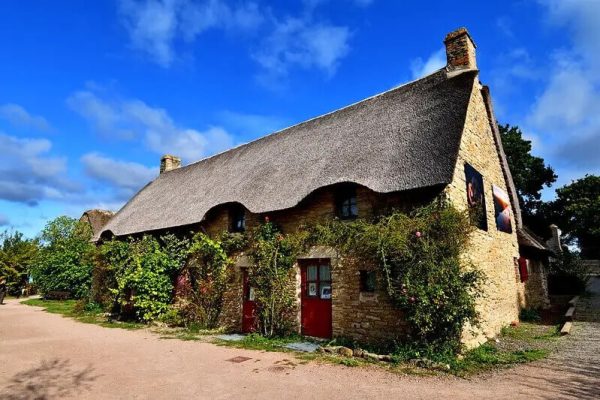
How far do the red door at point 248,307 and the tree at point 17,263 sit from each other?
68.0 ft

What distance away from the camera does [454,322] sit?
646cm

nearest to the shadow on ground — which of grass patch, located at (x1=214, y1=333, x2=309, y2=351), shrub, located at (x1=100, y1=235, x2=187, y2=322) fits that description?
grass patch, located at (x1=214, y1=333, x2=309, y2=351)

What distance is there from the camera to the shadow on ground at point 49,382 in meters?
4.99

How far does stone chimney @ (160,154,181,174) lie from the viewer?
2044 cm

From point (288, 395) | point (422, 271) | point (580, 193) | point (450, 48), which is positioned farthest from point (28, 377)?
point (580, 193)

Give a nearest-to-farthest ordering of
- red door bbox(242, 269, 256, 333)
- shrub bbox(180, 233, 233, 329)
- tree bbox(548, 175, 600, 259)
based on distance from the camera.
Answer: red door bbox(242, 269, 256, 333)
shrub bbox(180, 233, 233, 329)
tree bbox(548, 175, 600, 259)

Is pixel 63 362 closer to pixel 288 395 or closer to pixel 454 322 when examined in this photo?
pixel 288 395

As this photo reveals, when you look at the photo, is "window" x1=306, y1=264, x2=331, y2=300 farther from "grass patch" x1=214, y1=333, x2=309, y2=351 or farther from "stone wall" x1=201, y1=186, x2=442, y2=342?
"grass patch" x1=214, y1=333, x2=309, y2=351

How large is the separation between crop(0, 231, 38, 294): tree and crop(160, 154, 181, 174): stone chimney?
38.2 ft

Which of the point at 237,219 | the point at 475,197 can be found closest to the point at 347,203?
the point at 475,197

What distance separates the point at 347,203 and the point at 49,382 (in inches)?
256

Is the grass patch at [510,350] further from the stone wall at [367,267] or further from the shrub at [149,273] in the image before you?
the shrub at [149,273]

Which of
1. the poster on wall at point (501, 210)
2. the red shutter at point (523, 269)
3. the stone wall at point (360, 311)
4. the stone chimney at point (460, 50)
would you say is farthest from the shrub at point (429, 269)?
the red shutter at point (523, 269)

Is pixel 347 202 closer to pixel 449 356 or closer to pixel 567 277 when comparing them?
pixel 449 356
